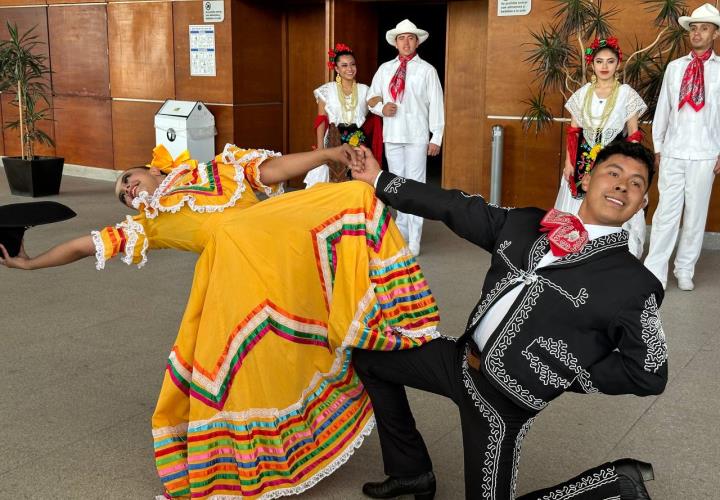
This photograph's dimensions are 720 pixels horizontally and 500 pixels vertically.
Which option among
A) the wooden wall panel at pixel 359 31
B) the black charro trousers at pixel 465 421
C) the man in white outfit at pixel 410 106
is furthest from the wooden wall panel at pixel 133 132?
the black charro trousers at pixel 465 421

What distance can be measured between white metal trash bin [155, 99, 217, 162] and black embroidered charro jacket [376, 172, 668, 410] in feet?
21.6

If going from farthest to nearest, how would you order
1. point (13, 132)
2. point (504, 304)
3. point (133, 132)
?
point (13, 132), point (133, 132), point (504, 304)

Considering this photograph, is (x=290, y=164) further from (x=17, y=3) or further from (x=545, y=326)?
(x=17, y=3)

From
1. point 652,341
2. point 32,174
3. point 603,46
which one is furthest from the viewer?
point 32,174

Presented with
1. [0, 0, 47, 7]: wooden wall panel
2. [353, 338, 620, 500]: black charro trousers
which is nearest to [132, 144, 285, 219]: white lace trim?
[353, 338, 620, 500]: black charro trousers

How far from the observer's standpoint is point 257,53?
8.63m

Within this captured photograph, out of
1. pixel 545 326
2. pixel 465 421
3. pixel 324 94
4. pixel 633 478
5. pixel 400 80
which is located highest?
pixel 400 80

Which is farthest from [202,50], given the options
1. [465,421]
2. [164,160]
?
[465,421]

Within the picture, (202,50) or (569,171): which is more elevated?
(202,50)

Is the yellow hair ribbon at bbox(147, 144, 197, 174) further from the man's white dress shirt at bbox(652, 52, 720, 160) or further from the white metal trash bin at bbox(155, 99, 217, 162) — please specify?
the white metal trash bin at bbox(155, 99, 217, 162)

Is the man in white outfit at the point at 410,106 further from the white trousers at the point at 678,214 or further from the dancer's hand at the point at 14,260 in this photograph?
the dancer's hand at the point at 14,260

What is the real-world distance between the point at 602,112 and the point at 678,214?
32.5 inches

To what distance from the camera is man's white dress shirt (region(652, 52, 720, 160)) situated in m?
4.95

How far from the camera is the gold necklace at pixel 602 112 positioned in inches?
199
